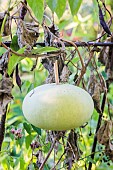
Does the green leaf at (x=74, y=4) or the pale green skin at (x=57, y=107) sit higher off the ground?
the green leaf at (x=74, y=4)

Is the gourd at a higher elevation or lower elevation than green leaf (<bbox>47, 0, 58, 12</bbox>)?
lower

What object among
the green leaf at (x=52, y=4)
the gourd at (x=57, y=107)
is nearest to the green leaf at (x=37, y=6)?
the green leaf at (x=52, y=4)

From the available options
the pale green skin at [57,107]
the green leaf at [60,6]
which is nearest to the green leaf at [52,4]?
the green leaf at [60,6]

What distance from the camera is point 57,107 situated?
0.60 m

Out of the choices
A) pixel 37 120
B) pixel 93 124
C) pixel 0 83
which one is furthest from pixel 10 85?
pixel 93 124

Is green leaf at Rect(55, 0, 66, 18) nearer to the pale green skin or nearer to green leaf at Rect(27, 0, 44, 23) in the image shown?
green leaf at Rect(27, 0, 44, 23)

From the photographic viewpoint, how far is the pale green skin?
1.97ft

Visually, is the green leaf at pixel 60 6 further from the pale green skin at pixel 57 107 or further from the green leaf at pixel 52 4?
the pale green skin at pixel 57 107

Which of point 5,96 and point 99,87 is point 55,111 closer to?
point 5,96

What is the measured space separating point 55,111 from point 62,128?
37 mm

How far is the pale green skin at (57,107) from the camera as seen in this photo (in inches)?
23.7

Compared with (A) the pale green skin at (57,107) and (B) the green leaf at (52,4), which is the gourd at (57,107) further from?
(B) the green leaf at (52,4)

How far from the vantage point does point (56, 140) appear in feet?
2.63

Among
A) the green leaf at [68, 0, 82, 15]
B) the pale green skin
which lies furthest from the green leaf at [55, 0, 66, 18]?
the pale green skin
